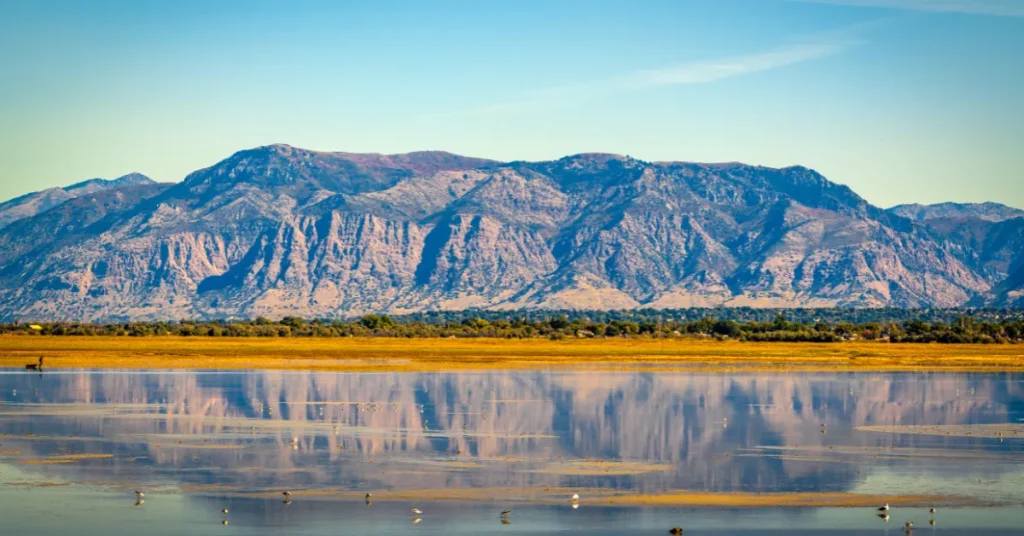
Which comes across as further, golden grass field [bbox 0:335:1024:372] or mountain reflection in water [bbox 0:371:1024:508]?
golden grass field [bbox 0:335:1024:372]

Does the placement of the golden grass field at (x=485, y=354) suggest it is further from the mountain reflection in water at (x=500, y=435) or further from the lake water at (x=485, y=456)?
the lake water at (x=485, y=456)

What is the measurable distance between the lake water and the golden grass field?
24.6 meters

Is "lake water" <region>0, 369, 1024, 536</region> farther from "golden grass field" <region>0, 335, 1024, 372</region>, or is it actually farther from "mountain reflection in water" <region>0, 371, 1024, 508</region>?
"golden grass field" <region>0, 335, 1024, 372</region>

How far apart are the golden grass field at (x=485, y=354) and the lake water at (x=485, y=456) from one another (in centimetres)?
2458

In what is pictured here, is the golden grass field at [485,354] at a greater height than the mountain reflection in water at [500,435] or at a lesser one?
lesser

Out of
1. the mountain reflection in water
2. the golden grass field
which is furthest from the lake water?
the golden grass field

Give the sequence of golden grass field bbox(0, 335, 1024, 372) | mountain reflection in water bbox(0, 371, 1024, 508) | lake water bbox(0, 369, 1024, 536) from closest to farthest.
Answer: lake water bbox(0, 369, 1024, 536)
mountain reflection in water bbox(0, 371, 1024, 508)
golden grass field bbox(0, 335, 1024, 372)

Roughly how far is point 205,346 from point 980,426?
80.0m

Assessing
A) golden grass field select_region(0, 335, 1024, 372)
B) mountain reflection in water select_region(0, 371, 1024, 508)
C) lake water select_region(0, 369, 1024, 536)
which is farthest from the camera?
golden grass field select_region(0, 335, 1024, 372)

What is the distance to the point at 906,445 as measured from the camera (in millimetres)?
41688

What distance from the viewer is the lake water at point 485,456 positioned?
27.8 meters

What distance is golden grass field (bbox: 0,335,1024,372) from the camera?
90.5 meters

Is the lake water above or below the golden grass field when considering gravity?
above

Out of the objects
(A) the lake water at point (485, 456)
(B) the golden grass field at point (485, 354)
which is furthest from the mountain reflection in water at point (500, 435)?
(B) the golden grass field at point (485, 354)
